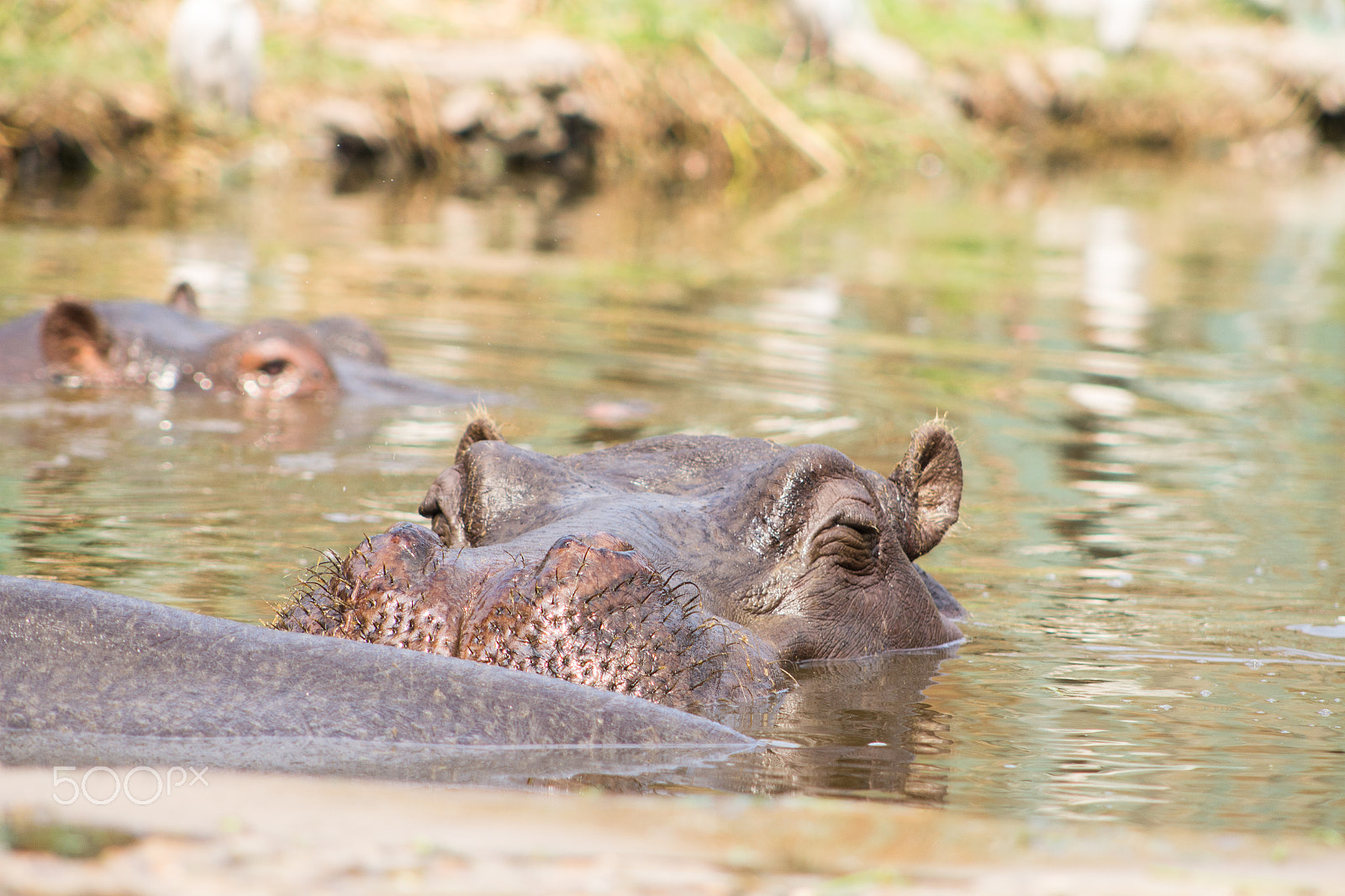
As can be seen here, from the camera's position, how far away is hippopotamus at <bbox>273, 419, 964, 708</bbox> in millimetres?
3062

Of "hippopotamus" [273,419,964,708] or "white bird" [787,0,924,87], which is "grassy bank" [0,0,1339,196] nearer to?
"white bird" [787,0,924,87]

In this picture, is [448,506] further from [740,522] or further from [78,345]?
[78,345]

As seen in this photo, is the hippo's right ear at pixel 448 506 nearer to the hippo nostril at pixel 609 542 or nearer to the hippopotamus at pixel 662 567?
the hippopotamus at pixel 662 567

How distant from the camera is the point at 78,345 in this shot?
25.9 feet

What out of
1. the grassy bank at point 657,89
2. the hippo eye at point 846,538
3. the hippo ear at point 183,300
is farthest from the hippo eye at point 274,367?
the grassy bank at point 657,89

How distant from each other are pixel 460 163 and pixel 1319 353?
45.7 feet

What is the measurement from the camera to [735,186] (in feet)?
75.9

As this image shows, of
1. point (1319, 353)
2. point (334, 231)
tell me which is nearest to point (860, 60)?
point (334, 231)

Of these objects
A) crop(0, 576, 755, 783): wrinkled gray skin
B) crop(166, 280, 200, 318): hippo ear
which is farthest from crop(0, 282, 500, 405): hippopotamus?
crop(0, 576, 755, 783): wrinkled gray skin

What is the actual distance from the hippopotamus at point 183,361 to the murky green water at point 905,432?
23 cm

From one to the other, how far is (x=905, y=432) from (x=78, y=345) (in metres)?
3.41

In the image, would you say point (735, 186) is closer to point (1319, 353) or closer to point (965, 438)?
point (1319, 353)

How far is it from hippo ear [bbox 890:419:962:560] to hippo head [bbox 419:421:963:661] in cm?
13

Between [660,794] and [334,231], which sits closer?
[660,794]
